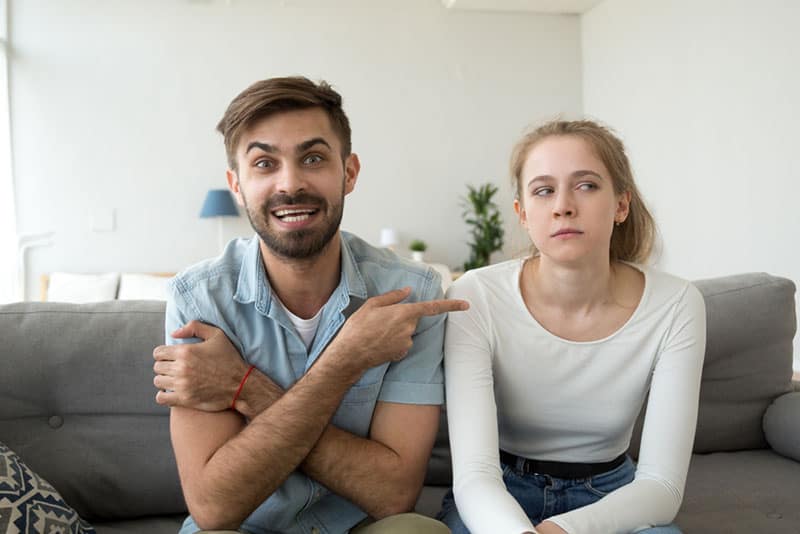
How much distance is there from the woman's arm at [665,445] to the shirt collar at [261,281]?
0.60 meters

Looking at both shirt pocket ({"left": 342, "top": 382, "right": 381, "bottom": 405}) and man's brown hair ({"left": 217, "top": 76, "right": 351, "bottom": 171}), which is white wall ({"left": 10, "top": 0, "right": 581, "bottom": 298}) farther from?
shirt pocket ({"left": 342, "top": 382, "right": 381, "bottom": 405})

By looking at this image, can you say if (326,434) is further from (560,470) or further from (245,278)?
(560,470)

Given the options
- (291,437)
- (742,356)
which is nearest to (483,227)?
(742,356)

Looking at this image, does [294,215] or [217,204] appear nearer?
[294,215]

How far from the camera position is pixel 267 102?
1.36 meters

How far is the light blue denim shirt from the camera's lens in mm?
1377

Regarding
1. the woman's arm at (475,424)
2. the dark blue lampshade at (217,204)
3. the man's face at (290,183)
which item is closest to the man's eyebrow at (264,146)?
the man's face at (290,183)

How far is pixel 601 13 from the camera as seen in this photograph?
5.66 metres

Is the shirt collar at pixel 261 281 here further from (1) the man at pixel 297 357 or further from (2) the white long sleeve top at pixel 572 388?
(2) the white long sleeve top at pixel 572 388

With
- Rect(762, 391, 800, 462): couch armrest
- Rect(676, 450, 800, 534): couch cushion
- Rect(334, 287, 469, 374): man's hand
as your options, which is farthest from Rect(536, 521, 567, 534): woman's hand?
Rect(762, 391, 800, 462): couch armrest

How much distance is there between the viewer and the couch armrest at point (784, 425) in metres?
1.85

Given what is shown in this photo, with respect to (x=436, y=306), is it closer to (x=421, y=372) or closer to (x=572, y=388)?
(x=421, y=372)

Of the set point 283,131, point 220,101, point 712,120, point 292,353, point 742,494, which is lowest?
point 742,494

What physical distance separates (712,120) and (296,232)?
149 inches
